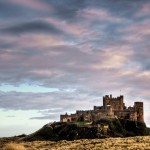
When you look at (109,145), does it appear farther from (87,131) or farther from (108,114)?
(108,114)

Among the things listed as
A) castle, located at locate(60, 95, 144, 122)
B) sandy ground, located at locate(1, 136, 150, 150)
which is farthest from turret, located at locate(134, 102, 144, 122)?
sandy ground, located at locate(1, 136, 150, 150)

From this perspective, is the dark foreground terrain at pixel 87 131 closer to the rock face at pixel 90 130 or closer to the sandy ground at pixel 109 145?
the rock face at pixel 90 130

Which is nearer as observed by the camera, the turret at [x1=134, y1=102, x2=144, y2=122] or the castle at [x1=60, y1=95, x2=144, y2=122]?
the castle at [x1=60, y1=95, x2=144, y2=122]

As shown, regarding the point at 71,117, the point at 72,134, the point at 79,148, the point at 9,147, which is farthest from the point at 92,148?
the point at 71,117

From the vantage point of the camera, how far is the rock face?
280 ft

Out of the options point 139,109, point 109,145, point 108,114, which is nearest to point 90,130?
point 108,114

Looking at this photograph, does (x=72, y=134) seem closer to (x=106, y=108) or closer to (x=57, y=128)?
(x=57, y=128)

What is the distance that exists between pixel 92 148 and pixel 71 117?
83278 mm

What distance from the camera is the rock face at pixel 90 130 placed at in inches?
3361

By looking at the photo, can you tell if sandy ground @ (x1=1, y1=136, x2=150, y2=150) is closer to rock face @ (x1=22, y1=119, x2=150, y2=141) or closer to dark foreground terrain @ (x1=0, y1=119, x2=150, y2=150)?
dark foreground terrain @ (x1=0, y1=119, x2=150, y2=150)

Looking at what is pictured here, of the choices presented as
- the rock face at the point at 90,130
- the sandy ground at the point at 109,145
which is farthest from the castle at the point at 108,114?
the sandy ground at the point at 109,145

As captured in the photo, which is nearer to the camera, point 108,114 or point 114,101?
point 108,114

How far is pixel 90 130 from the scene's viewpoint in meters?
86.9

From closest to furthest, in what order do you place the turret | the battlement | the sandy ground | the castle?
the sandy ground, the castle, the turret, the battlement
